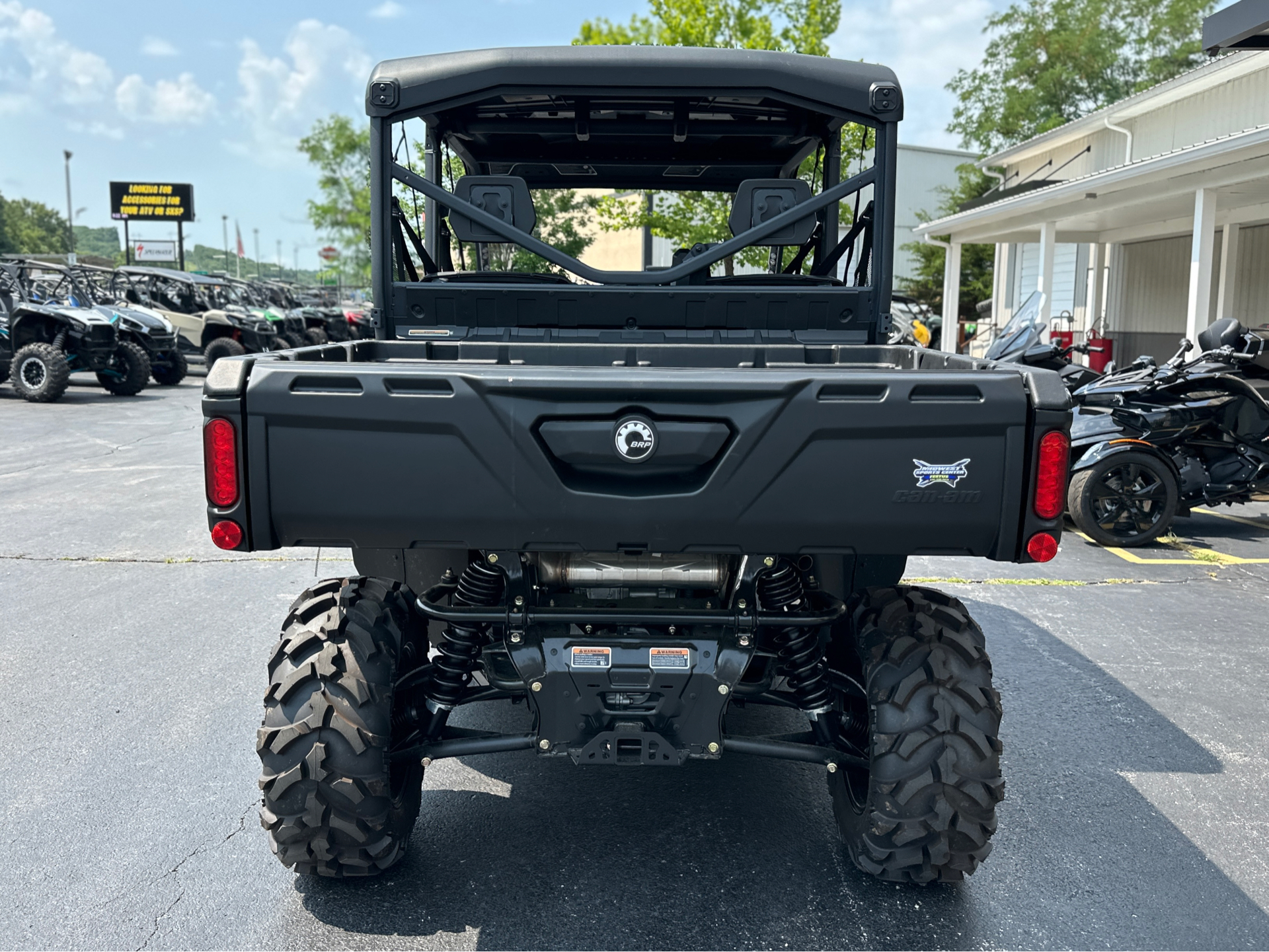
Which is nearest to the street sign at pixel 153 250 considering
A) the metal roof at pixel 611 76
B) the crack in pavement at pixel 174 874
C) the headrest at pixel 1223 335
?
the headrest at pixel 1223 335

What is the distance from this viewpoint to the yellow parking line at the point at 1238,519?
842 cm

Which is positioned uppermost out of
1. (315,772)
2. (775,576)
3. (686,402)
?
(686,402)

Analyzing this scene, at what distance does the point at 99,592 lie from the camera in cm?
606

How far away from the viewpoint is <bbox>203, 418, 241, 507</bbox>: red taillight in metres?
2.52

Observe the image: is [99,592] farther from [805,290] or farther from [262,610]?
[805,290]

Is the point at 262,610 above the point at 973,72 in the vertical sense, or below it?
below

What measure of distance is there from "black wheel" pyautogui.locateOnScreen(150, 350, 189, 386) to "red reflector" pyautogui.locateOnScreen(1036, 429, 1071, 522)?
761 inches

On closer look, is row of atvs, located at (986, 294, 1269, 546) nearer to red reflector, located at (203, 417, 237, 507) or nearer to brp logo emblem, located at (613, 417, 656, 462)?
brp logo emblem, located at (613, 417, 656, 462)

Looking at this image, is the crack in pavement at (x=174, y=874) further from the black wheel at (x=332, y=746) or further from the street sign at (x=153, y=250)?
the street sign at (x=153, y=250)

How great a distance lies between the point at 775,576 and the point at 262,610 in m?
3.72

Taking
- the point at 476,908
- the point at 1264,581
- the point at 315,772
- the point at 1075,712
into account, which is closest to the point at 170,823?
the point at 315,772

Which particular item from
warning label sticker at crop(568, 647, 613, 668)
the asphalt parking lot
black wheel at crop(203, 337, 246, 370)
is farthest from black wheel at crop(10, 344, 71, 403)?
warning label sticker at crop(568, 647, 613, 668)

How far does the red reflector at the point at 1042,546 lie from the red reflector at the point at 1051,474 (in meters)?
0.05

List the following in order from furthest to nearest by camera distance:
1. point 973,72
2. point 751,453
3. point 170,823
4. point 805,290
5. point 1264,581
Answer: point 973,72 → point 1264,581 → point 805,290 → point 170,823 → point 751,453
